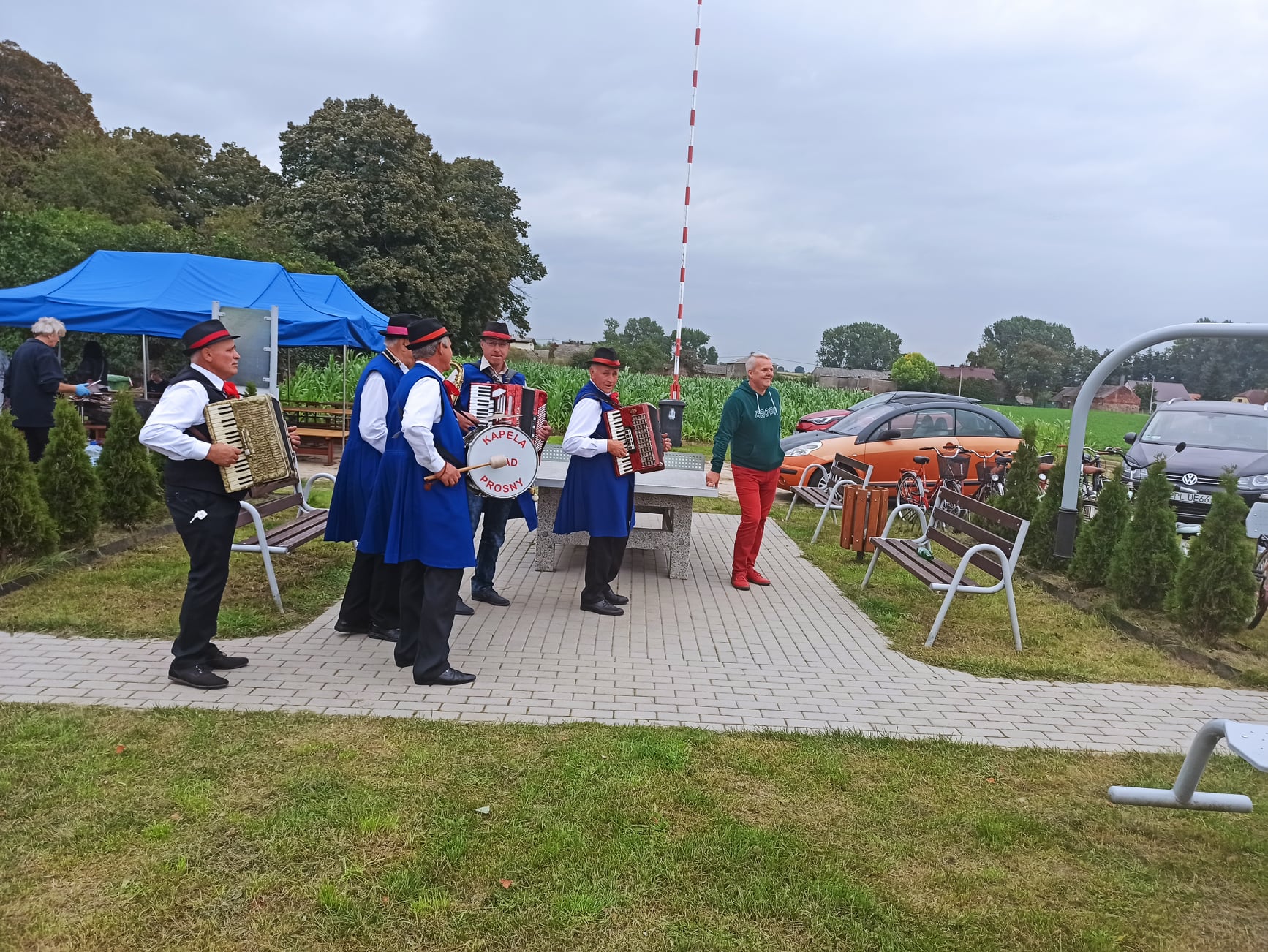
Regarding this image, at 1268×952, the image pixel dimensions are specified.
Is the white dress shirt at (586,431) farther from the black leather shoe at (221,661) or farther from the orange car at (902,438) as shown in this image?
the orange car at (902,438)

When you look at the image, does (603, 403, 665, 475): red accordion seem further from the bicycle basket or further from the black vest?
the bicycle basket

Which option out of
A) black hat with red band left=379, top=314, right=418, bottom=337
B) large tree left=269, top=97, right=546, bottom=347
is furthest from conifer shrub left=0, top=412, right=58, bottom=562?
large tree left=269, top=97, right=546, bottom=347

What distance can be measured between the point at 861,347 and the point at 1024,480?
107m

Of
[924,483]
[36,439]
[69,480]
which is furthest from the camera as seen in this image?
[924,483]

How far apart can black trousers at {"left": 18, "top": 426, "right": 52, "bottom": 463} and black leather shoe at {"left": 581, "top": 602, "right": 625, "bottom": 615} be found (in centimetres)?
596

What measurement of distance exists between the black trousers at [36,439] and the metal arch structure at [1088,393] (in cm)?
940

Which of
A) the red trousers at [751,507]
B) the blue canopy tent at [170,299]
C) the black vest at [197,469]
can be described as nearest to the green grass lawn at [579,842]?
the black vest at [197,469]

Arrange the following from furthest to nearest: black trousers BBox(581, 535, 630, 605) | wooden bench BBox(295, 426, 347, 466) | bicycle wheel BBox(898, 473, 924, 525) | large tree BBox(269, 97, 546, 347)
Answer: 1. large tree BBox(269, 97, 546, 347)
2. wooden bench BBox(295, 426, 347, 466)
3. bicycle wheel BBox(898, 473, 924, 525)
4. black trousers BBox(581, 535, 630, 605)

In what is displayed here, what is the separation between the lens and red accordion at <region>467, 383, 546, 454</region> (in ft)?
21.8

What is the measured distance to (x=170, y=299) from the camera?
44.2ft

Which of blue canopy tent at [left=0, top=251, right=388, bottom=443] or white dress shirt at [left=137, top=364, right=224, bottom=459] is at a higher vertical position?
blue canopy tent at [left=0, top=251, right=388, bottom=443]

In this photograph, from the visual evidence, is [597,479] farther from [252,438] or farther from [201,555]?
[201,555]

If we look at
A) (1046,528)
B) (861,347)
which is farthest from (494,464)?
(861,347)

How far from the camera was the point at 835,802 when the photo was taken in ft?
13.0
